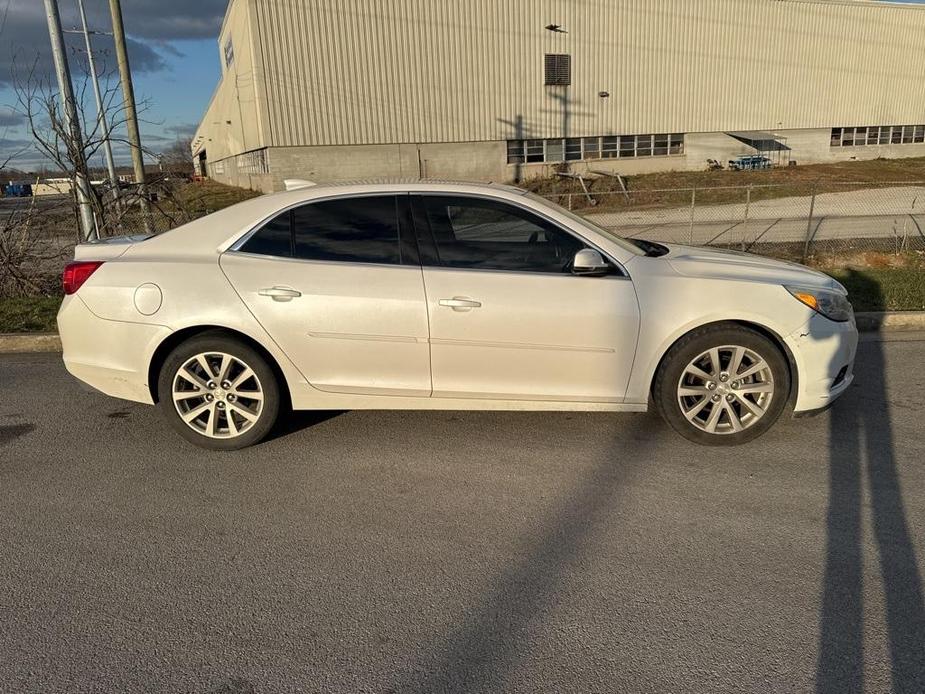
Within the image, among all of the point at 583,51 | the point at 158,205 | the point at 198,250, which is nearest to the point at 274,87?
the point at 583,51

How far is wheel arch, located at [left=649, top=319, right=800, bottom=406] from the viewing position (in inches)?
158

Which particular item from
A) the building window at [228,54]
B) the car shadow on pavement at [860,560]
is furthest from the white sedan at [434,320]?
the building window at [228,54]

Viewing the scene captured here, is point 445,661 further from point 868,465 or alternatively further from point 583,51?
point 583,51

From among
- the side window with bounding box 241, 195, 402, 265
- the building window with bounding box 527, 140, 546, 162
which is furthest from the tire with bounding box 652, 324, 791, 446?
the building window with bounding box 527, 140, 546, 162

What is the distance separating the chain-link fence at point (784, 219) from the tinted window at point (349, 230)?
7.92 m

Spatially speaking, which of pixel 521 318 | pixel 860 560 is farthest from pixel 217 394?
pixel 860 560

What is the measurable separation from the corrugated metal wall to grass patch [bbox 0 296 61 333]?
21.9 meters

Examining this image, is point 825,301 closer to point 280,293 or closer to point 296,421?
point 280,293

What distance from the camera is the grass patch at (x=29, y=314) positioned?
7.06 meters

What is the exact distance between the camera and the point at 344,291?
13.0 feet

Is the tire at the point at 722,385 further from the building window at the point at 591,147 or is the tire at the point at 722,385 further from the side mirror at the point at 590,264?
the building window at the point at 591,147

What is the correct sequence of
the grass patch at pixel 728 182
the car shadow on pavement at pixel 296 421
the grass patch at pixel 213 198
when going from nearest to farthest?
the car shadow on pavement at pixel 296 421 < the grass patch at pixel 213 198 < the grass patch at pixel 728 182

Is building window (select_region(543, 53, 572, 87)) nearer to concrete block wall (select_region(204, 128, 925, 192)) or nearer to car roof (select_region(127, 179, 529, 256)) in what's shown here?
concrete block wall (select_region(204, 128, 925, 192))

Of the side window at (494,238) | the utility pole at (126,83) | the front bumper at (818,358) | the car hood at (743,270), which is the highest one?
the utility pole at (126,83)
